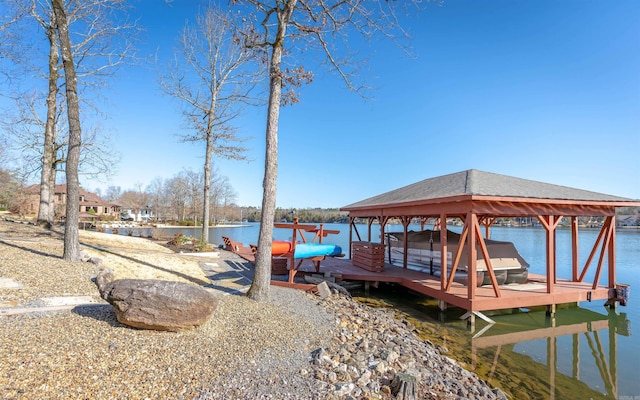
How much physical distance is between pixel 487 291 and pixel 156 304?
26.8 feet

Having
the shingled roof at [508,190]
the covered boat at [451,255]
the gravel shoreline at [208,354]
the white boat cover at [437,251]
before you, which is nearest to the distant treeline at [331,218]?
the white boat cover at [437,251]

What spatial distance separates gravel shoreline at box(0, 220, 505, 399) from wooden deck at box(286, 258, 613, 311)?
235cm

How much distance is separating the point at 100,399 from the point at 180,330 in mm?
1446

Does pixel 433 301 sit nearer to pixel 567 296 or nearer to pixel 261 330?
pixel 567 296

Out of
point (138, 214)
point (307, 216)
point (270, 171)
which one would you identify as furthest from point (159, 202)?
point (270, 171)

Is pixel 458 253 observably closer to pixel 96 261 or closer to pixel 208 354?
pixel 208 354

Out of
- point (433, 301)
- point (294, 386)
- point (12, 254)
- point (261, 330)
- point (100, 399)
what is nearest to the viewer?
point (100, 399)

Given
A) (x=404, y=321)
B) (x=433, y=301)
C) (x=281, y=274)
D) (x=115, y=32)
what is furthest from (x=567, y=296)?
(x=115, y=32)

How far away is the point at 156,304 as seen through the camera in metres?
4.03

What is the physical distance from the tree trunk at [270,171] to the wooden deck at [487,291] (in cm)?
427

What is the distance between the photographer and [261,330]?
480 cm

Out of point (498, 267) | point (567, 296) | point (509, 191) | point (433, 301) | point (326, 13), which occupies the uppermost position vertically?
point (326, 13)

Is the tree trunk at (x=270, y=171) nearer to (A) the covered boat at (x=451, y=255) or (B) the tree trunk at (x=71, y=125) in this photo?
(B) the tree trunk at (x=71, y=125)

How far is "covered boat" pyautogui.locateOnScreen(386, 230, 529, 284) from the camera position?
936 centimetres
